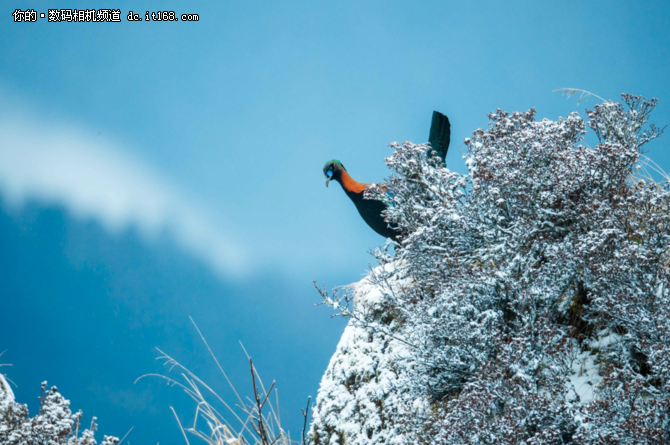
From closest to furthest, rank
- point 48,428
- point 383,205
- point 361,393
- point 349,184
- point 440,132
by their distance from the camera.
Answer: point 48,428, point 361,393, point 383,205, point 440,132, point 349,184

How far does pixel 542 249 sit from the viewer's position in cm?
203

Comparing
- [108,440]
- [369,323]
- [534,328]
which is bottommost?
[108,440]

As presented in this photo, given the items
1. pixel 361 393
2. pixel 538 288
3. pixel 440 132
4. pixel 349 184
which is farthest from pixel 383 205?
pixel 538 288

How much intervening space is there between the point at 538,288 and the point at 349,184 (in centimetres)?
237

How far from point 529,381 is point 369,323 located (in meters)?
0.91

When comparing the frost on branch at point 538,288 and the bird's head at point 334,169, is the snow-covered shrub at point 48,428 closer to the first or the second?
the frost on branch at point 538,288

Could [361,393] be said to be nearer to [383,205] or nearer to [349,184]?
[383,205]

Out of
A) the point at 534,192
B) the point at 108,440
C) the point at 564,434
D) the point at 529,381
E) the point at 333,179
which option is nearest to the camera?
the point at 564,434

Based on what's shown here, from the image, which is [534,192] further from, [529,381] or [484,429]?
[484,429]

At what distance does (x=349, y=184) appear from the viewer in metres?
3.96

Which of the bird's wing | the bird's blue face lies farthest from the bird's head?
the bird's wing

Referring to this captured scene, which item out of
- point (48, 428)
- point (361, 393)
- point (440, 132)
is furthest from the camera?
point (440, 132)

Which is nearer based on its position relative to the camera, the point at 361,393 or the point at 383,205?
the point at 361,393

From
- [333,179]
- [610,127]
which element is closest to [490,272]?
[610,127]
